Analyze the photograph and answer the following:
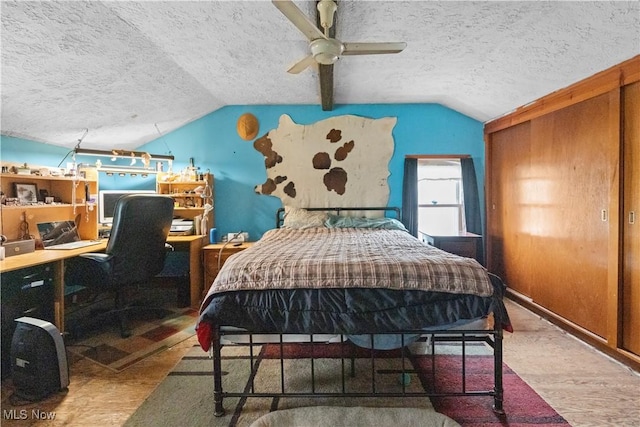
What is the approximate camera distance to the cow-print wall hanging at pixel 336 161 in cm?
404

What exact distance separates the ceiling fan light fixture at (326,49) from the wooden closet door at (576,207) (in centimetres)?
207

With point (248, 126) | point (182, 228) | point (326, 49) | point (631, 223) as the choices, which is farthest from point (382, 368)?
point (248, 126)

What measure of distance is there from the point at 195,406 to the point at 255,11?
2554 millimetres

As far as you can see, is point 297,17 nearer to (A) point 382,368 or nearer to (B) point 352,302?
(B) point 352,302

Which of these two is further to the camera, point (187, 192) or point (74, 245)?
point (187, 192)

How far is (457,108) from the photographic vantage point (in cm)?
400

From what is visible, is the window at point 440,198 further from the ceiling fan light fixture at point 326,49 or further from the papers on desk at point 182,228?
the papers on desk at point 182,228

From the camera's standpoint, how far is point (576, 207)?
2717 millimetres

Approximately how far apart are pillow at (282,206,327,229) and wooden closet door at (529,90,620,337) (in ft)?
7.42

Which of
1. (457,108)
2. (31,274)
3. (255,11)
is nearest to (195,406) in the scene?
(31,274)

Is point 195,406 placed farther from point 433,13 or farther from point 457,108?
point 457,108

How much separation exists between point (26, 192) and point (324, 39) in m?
3.05

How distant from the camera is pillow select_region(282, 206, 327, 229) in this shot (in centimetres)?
371

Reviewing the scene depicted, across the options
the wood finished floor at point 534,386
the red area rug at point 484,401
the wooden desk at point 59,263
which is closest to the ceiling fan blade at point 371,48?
the red area rug at point 484,401
